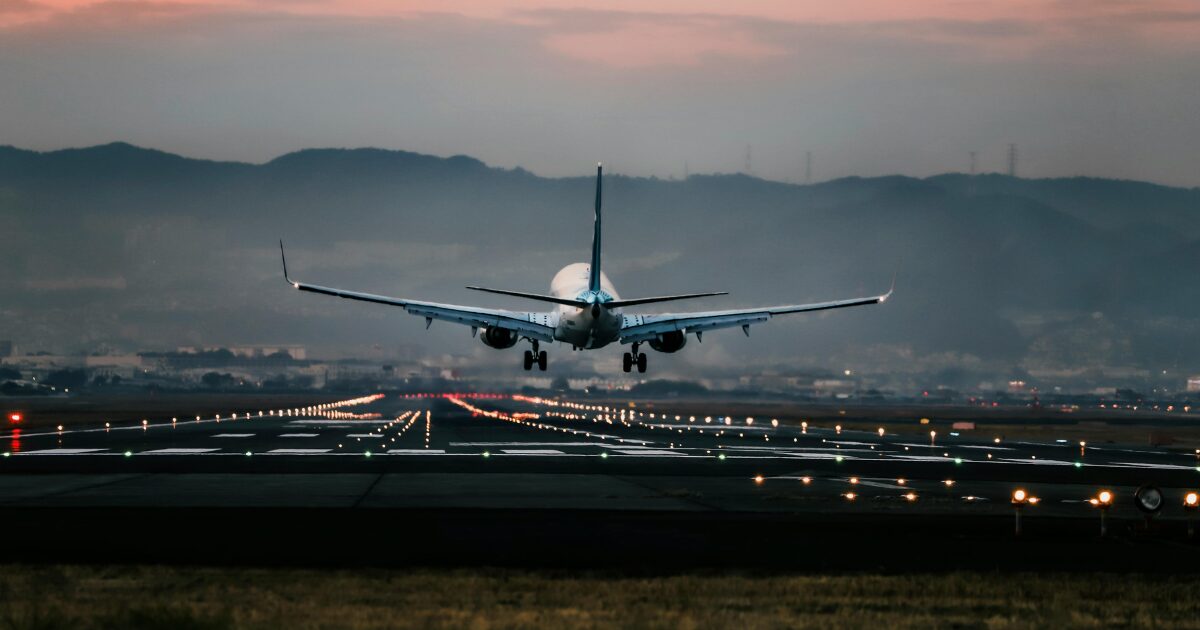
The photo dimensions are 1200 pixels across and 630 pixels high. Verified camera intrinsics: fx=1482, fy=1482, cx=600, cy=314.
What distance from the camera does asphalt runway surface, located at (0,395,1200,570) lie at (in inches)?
1073

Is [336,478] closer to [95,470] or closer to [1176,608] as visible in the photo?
[95,470]

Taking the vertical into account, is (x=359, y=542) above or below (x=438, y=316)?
below

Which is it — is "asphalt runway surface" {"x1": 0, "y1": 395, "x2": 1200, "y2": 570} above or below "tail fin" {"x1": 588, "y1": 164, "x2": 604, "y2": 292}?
below

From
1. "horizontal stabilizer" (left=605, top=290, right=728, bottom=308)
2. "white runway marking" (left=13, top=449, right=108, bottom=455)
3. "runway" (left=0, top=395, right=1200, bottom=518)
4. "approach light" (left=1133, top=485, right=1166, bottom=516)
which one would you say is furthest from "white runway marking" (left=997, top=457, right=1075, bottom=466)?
"white runway marking" (left=13, top=449, right=108, bottom=455)

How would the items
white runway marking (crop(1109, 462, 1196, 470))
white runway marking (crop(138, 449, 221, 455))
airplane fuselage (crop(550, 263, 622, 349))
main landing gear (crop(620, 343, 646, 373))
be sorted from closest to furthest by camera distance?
white runway marking (crop(1109, 462, 1196, 470))
white runway marking (crop(138, 449, 221, 455))
airplane fuselage (crop(550, 263, 622, 349))
main landing gear (crop(620, 343, 646, 373))

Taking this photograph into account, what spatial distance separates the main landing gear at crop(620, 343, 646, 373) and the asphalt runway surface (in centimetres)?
1392

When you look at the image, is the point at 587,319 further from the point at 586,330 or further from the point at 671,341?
the point at 671,341

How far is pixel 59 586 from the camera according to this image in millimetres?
22219

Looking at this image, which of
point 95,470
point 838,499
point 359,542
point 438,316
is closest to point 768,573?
point 359,542

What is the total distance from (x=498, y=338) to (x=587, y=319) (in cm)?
645

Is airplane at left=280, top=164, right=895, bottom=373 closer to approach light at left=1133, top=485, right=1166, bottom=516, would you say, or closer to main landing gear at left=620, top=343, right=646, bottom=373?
main landing gear at left=620, top=343, right=646, bottom=373

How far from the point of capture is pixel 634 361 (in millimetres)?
88312

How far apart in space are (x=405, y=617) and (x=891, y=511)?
770 inches

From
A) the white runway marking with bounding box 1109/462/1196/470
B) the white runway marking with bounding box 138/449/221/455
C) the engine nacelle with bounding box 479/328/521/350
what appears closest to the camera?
the white runway marking with bounding box 1109/462/1196/470
